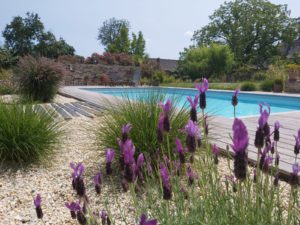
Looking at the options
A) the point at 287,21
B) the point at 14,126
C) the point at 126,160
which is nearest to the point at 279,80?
the point at 14,126

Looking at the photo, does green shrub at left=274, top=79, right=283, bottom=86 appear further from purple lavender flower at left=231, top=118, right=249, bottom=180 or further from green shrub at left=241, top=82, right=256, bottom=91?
purple lavender flower at left=231, top=118, right=249, bottom=180

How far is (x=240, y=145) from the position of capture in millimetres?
721

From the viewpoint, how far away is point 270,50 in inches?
1288

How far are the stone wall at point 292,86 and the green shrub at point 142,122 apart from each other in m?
10.6

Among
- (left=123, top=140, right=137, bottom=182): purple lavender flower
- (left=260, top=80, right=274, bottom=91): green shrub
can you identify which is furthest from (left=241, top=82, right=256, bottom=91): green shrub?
(left=123, top=140, right=137, bottom=182): purple lavender flower

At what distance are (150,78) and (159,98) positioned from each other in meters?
17.3

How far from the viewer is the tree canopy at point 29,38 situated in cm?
2823

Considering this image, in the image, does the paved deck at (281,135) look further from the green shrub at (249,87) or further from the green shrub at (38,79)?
the green shrub at (249,87)

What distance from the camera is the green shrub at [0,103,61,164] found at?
2807mm

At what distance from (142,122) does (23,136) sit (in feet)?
3.92

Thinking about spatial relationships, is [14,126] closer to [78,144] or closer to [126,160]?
[78,144]

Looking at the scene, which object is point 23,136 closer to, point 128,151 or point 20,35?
point 128,151

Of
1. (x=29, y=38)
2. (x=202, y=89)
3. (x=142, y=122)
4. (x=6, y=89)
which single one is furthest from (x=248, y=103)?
(x=29, y=38)

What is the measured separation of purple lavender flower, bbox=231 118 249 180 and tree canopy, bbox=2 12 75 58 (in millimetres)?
29406
